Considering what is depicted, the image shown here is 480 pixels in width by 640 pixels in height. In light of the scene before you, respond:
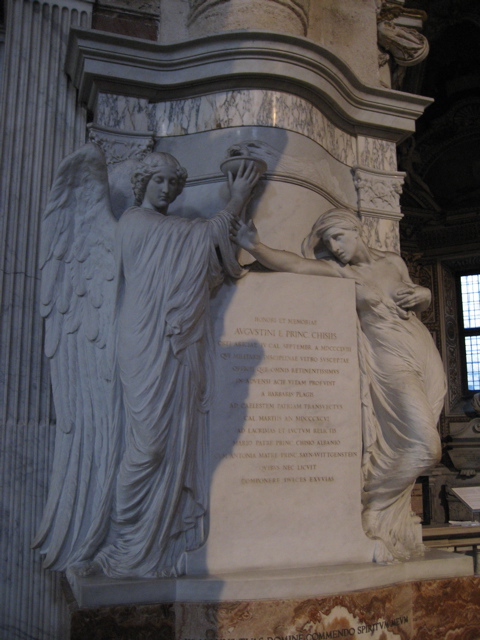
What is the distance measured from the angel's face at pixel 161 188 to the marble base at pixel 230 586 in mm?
2085

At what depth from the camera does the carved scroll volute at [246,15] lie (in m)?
5.01

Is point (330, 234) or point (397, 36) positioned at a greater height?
point (397, 36)

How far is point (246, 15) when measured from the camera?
5.02 meters

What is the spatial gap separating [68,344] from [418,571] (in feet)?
7.90

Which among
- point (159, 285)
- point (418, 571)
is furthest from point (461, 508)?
point (159, 285)

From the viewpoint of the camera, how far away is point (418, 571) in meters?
4.01

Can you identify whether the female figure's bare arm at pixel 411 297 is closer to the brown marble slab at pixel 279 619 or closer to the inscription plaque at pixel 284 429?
the inscription plaque at pixel 284 429

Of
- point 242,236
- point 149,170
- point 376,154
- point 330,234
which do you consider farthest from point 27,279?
point 376,154

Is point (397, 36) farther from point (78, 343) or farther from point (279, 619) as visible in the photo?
point (279, 619)

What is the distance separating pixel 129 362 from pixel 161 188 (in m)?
1.07

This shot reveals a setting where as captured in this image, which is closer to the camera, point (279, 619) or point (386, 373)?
point (279, 619)

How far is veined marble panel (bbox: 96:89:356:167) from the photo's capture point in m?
4.87

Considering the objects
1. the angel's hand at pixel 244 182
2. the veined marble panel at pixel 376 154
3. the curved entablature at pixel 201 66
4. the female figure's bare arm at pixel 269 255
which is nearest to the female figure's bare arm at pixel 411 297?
the female figure's bare arm at pixel 269 255

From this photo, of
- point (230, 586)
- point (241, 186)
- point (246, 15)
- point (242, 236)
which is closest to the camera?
point (230, 586)
